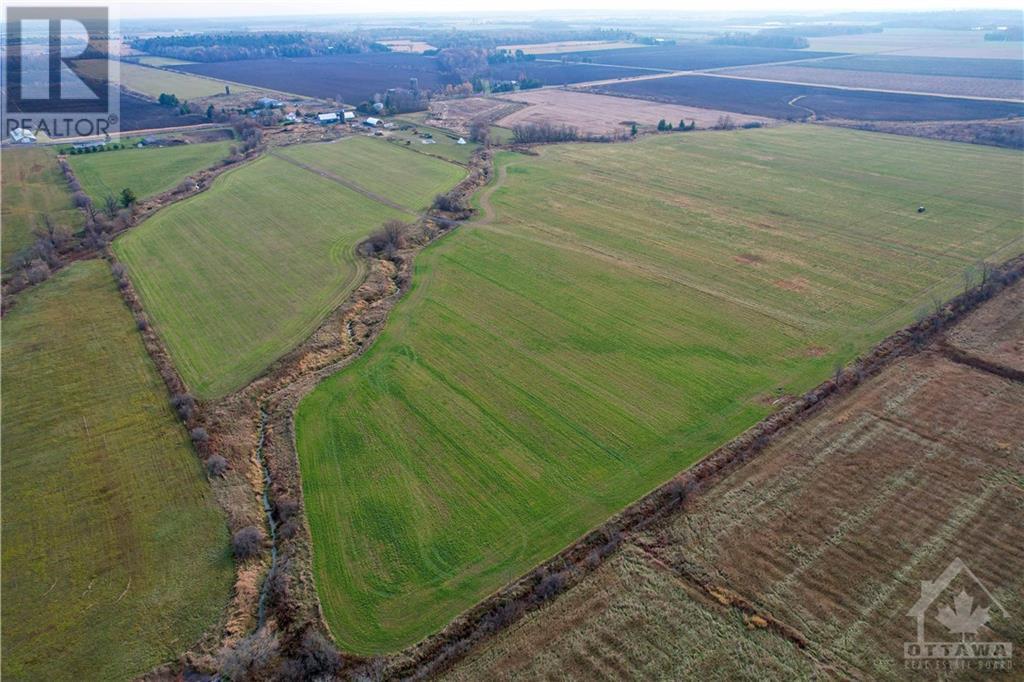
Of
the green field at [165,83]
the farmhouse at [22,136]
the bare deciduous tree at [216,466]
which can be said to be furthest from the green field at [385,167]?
the green field at [165,83]

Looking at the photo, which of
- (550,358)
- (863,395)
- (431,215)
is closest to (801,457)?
(863,395)

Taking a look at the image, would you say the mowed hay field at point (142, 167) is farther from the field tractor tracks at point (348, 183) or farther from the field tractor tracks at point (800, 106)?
the field tractor tracks at point (800, 106)

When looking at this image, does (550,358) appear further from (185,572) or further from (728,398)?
(185,572)

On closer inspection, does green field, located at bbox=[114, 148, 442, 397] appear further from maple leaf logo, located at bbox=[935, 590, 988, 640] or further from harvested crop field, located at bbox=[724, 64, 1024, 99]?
harvested crop field, located at bbox=[724, 64, 1024, 99]

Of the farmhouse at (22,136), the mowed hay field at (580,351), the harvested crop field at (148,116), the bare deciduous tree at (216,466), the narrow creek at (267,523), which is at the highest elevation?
the harvested crop field at (148,116)

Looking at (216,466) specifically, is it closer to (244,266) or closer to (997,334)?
(244,266)
